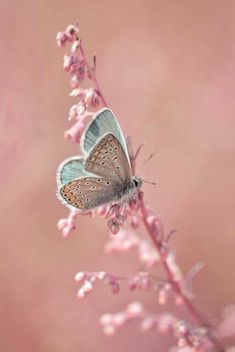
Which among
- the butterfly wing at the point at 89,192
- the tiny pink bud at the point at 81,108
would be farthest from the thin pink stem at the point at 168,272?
the butterfly wing at the point at 89,192

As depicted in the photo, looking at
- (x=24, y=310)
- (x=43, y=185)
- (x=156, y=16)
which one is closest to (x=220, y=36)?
(x=156, y=16)

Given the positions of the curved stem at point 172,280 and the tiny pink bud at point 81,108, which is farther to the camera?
the curved stem at point 172,280

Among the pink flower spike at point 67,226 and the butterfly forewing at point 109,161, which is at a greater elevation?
the butterfly forewing at point 109,161

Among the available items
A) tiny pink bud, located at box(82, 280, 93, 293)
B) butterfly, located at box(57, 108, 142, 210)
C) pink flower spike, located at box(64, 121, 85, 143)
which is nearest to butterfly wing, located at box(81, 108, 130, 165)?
butterfly, located at box(57, 108, 142, 210)

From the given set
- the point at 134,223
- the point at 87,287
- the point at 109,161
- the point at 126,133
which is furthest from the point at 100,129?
the point at 126,133

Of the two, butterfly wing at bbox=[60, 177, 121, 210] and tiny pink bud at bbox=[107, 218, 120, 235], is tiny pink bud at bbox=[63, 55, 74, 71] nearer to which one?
A: butterfly wing at bbox=[60, 177, 121, 210]

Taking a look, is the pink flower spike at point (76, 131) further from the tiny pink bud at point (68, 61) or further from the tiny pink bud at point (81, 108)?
the tiny pink bud at point (68, 61)

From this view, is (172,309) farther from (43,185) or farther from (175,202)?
(43,185)
